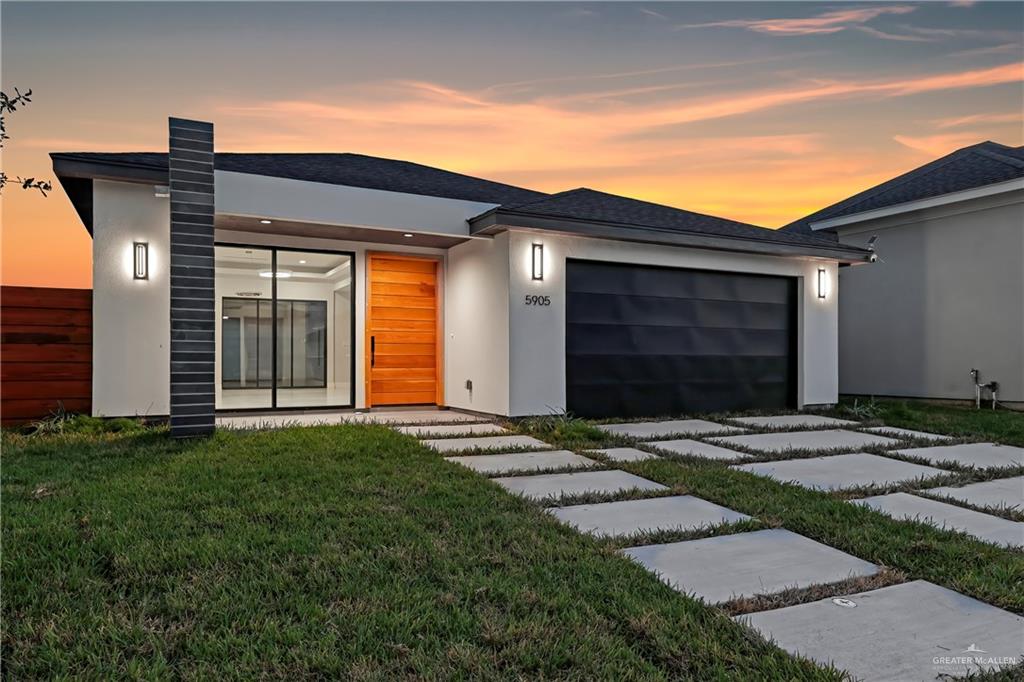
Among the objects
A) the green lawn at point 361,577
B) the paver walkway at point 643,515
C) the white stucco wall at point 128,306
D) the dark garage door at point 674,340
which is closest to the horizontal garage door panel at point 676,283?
the dark garage door at point 674,340

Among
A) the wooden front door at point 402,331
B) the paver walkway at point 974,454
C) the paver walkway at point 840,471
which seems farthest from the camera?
the wooden front door at point 402,331

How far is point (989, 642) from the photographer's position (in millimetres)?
2006

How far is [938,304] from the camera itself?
1048 cm

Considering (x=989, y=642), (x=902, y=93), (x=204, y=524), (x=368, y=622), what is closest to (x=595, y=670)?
(x=368, y=622)

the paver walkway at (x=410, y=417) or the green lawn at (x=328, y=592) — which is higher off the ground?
the green lawn at (x=328, y=592)

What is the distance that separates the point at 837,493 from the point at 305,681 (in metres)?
3.67

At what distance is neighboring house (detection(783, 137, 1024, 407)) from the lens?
9578 mm

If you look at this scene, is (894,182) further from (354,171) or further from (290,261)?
(290,261)

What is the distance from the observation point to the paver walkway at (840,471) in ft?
14.7

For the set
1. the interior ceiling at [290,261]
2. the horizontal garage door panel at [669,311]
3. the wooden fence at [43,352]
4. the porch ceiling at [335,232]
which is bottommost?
the wooden fence at [43,352]

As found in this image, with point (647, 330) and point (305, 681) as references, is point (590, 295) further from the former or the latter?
point (305, 681)

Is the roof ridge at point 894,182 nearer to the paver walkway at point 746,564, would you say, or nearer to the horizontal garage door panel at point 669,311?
the horizontal garage door panel at point 669,311

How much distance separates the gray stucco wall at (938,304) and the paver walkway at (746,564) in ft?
29.9

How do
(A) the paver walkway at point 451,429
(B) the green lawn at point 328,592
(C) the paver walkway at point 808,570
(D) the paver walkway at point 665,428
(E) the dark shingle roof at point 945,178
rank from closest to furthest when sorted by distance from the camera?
(B) the green lawn at point 328,592 < (C) the paver walkway at point 808,570 < (A) the paver walkway at point 451,429 < (D) the paver walkway at point 665,428 < (E) the dark shingle roof at point 945,178
